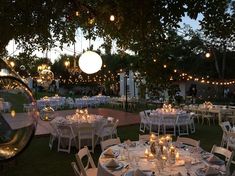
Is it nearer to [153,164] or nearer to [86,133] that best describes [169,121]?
[86,133]

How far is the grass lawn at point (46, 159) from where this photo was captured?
677cm

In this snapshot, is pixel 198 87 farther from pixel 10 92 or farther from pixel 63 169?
pixel 10 92

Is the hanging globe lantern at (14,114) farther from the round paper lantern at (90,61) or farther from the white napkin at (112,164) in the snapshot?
the white napkin at (112,164)

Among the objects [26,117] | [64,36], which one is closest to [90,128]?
[64,36]

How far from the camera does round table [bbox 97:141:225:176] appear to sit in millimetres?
4121

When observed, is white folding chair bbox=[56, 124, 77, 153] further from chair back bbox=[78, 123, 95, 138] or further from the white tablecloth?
the white tablecloth

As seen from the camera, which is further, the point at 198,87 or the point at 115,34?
the point at 198,87

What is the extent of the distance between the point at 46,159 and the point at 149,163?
421 cm

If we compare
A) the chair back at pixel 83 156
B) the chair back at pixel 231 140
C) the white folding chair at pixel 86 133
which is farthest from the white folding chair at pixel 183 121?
the chair back at pixel 83 156

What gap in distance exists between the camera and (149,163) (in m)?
4.52

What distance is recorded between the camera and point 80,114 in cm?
1004

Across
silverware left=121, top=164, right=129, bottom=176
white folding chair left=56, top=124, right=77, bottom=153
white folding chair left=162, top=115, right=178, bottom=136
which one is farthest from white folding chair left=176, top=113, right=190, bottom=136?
silverware left=121, top=164, right=129, bottom=176

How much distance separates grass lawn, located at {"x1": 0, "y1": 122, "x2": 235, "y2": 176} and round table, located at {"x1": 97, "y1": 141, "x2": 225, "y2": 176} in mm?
1744

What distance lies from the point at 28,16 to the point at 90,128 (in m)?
6.56
